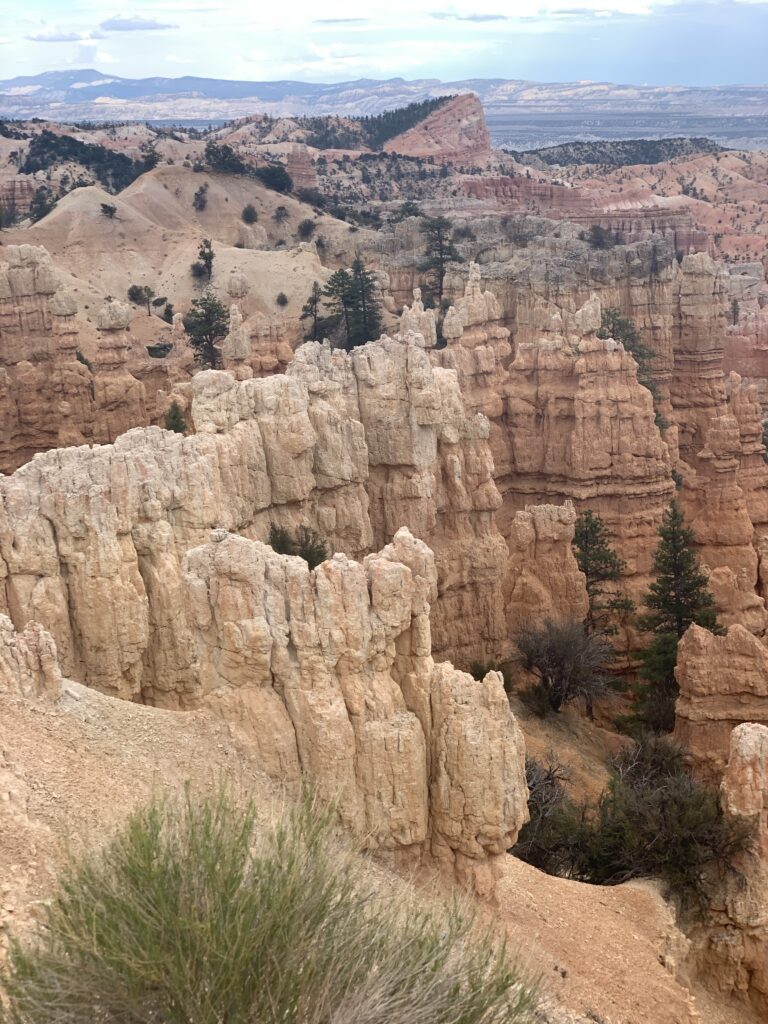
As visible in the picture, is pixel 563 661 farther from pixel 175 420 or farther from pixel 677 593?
pixel 175 420

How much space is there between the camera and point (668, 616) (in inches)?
1050

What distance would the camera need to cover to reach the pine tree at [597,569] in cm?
2877

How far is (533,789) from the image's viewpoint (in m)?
19.5

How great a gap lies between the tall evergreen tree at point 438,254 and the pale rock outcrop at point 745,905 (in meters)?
35.3

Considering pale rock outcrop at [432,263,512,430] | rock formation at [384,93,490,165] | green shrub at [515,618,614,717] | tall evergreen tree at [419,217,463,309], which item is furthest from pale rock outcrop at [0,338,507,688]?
rock formation at [384,93,490,165]

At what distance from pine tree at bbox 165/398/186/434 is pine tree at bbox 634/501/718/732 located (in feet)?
42.9

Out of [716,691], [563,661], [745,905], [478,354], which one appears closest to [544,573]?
[563,661]

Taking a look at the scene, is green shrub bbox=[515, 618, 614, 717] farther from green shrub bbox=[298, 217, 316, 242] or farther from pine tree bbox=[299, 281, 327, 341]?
green shrub bbox=[298, 217, 316, 242]

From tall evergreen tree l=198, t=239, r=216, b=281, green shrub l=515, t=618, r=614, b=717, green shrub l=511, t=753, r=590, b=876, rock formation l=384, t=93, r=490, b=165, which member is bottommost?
green shrub l=515, t=618, r=614, b=717

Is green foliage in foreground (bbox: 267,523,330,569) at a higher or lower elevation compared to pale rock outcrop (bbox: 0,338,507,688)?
lower

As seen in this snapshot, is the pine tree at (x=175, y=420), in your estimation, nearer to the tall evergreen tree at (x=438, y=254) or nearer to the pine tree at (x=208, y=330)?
the pine tree at (x=208, y=330)

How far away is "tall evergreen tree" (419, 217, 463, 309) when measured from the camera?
53.1 meters

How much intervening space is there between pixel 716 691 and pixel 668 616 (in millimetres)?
4592

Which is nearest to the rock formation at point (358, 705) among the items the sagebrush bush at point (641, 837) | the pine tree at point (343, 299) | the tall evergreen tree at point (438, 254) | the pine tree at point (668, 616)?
the sagebrush bush at point (641, 837)
